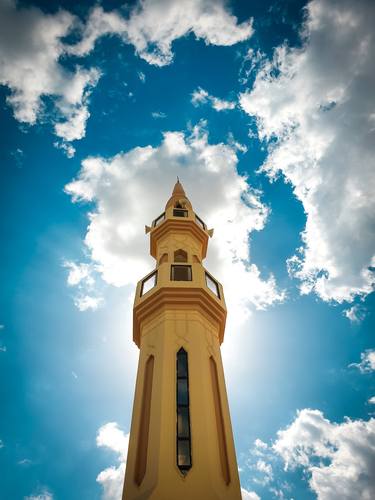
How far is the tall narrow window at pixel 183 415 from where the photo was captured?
8945 millimetres

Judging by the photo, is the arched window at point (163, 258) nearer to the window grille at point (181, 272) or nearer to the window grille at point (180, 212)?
the window grille at point (181, 272)

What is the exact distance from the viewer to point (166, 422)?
9.65 meters

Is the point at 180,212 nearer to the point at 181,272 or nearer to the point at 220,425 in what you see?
the point at 181,272

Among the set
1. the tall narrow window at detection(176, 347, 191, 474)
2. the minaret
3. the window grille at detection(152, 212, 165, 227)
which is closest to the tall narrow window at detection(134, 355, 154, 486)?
the minaret

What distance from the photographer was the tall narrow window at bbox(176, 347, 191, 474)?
29.3 feet

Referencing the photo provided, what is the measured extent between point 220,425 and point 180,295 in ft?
16.6

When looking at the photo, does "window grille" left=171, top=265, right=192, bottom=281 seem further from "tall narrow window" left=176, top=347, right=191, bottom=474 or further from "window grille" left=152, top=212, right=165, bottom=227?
"window grille" left=152, top=212, right=165, bottom=227

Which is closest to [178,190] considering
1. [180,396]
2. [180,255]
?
[180,255]

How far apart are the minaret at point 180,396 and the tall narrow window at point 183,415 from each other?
0.09 ft

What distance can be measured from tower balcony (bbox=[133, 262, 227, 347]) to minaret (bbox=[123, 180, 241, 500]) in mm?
37

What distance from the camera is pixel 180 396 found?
10.5m

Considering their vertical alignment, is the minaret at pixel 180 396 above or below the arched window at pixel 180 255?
below

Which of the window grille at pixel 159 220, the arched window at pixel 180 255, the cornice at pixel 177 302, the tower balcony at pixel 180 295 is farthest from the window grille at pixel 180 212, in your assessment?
the cornice at pixel 177 302

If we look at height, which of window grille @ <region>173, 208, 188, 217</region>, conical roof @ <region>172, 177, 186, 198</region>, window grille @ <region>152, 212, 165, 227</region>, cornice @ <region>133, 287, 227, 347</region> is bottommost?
cornice @ <region>133, 287, 227, 347</region>
